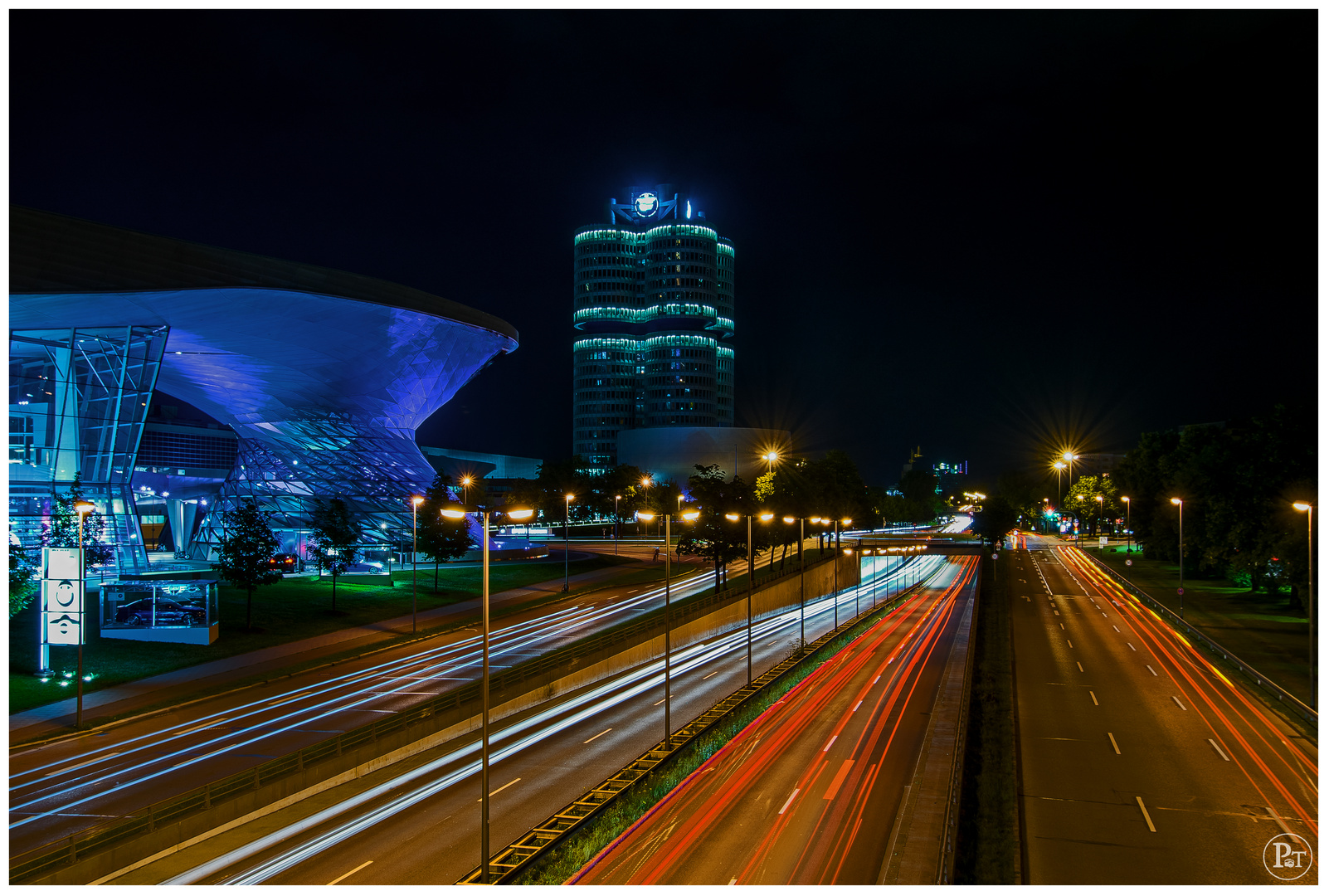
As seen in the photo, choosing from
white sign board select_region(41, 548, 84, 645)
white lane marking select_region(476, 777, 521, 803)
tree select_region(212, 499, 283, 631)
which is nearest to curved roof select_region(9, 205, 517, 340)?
tree select_region(212, 499, 283, 631)

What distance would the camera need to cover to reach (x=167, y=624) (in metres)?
37.7

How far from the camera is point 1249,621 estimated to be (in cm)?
4781

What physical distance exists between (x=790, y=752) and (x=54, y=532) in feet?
126

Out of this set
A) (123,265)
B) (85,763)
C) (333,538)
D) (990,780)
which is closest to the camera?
(990,780)

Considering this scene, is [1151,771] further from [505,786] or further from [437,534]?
[437,534]

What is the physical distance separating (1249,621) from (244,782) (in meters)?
51.0

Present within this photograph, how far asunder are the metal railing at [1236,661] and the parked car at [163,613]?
136ft

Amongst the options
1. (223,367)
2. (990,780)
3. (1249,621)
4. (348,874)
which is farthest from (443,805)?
(223,367)

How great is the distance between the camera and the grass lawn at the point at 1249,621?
35.3m

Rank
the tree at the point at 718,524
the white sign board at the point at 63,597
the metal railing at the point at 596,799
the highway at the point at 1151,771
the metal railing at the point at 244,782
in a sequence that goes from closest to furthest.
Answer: the metal railing at the point at 244,782 → the metal railing at the point at 596,799 → the highway at the point at 1151,771 → the white sign board at the point at 63,597 → the tree at the point at 718,524

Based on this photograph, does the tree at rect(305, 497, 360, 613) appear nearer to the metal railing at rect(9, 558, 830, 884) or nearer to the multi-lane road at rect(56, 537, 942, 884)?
the multi-lane road at rect(56, 537, 942, 884)

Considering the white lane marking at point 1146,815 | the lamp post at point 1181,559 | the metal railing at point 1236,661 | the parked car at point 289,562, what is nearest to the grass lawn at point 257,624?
the parked car at point 289,562

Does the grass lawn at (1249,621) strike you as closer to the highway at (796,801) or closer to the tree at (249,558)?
the highway at (796,801)

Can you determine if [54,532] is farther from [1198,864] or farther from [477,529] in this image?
[1198,864]
